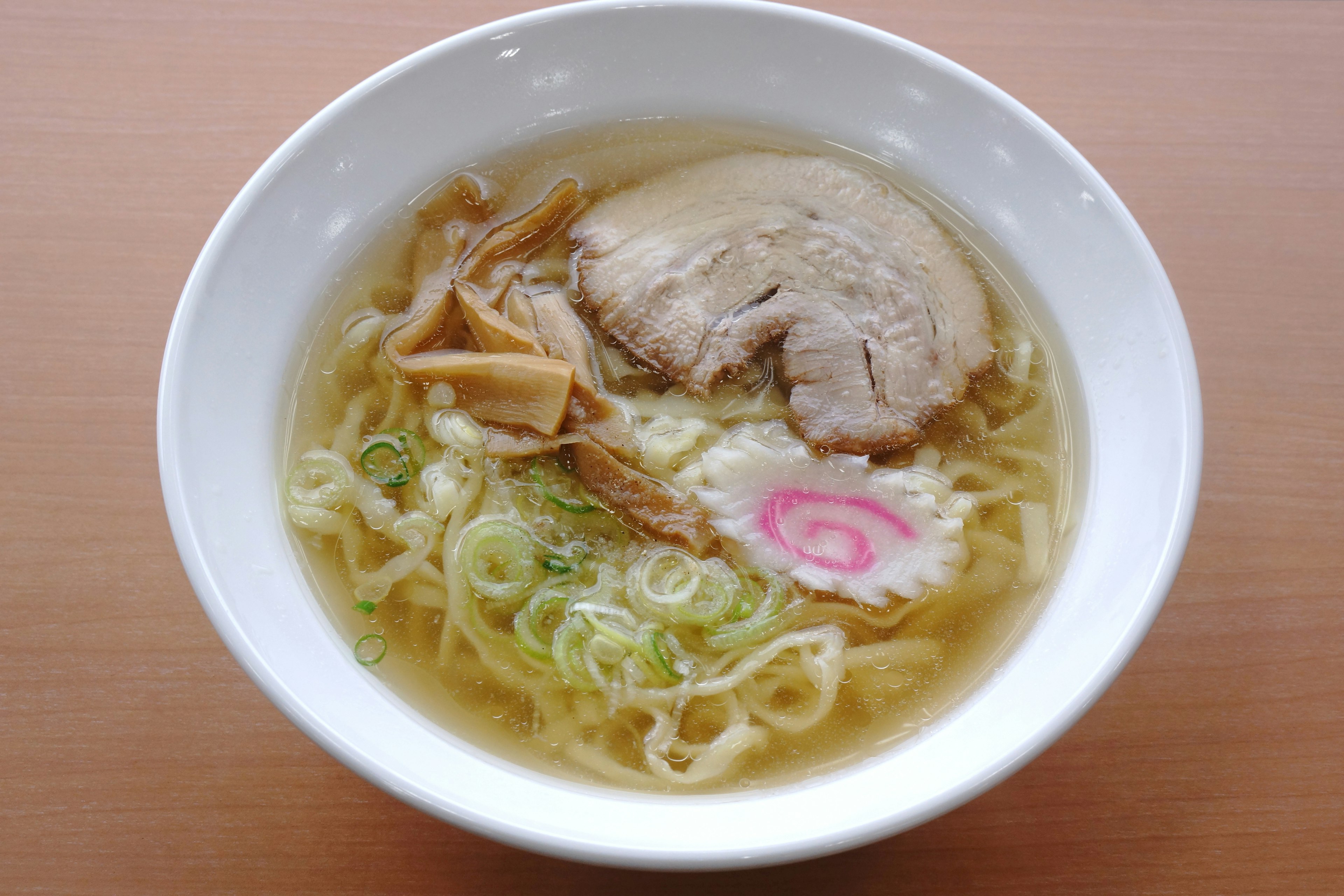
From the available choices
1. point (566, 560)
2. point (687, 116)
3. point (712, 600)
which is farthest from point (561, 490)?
point (687, 116)

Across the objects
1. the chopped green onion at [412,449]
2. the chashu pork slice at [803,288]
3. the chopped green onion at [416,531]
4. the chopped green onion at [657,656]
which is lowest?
the chopped green onion at [416,531]

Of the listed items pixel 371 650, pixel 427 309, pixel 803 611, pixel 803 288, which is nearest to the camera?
pixel 371 650

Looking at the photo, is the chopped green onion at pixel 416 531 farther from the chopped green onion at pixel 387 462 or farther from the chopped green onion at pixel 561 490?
the chopped green onion at pixel 561 490

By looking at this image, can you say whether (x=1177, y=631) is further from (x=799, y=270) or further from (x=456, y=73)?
(x=456, y=73)

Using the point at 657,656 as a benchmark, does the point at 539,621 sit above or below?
below

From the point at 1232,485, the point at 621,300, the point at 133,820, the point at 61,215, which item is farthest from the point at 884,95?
the point at 133,820

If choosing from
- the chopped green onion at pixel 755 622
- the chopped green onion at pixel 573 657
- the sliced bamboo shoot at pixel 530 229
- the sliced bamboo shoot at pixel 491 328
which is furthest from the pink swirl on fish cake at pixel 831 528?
the sliced bamboo shoot at pixel 530 229

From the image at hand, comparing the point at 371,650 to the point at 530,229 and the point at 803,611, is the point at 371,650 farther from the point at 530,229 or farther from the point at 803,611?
the point at 530,229
